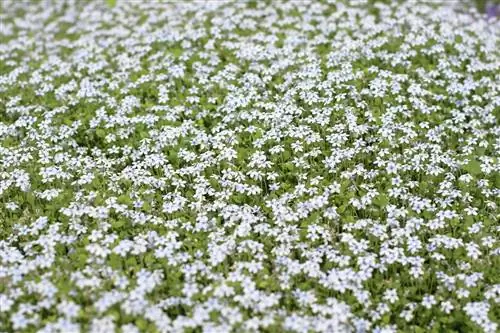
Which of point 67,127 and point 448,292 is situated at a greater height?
point 67,127

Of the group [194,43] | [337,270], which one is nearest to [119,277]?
[337,270]

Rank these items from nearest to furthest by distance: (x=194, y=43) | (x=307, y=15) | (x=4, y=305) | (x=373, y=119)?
(x=4, y=305) < (x=373, y=119) < (x=194, y=43) < (x=307, y=15)

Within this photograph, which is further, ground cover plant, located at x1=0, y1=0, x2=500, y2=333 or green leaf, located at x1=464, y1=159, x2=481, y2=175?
green leaf, located at x1=464, y1=159, x2=481, y2=175

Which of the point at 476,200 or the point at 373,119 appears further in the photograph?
the point at 373,119

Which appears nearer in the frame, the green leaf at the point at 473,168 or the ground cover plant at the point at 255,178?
the ground cover plant at the point at 255,178

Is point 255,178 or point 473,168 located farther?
point 473,168

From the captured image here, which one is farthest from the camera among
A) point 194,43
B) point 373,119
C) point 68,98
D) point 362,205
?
point 194,43

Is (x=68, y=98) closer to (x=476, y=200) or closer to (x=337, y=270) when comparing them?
(x=337, y=270)
